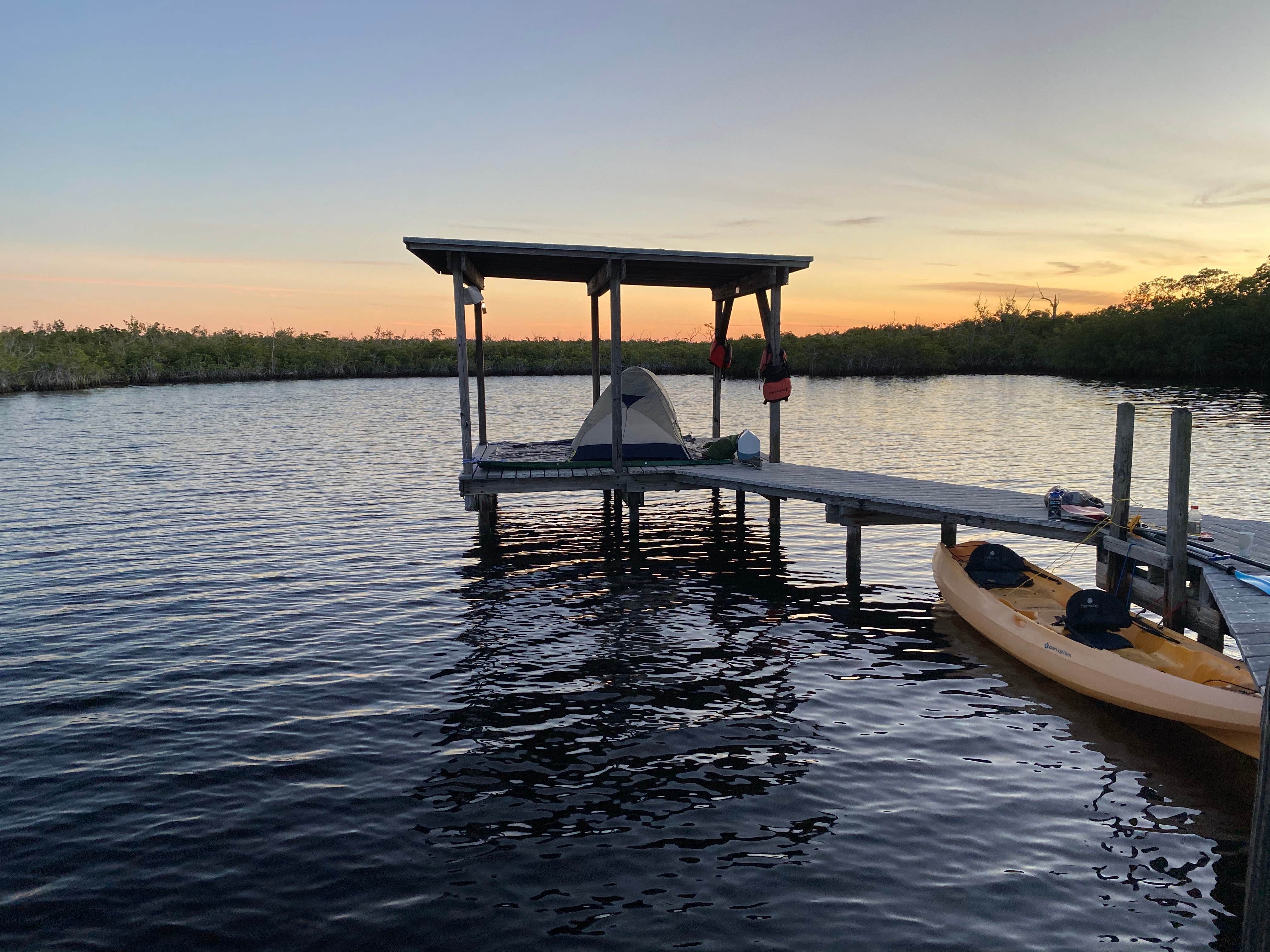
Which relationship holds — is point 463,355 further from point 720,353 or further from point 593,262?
point 720,353

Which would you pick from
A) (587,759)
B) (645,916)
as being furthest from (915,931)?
(587,759)

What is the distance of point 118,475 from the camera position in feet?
83.1

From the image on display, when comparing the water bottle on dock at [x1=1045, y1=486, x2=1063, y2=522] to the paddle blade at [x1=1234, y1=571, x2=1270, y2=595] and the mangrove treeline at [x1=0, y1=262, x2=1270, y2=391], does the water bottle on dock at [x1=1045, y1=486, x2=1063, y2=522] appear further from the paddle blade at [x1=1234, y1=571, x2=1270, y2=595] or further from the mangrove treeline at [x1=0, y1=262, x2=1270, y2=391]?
the mangrove treeline at [x1=0, y1=262, x2=1270, y2=391]

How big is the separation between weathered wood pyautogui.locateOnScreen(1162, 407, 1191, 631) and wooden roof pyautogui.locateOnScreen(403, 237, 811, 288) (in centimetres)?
751

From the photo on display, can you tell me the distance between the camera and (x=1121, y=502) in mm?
11016

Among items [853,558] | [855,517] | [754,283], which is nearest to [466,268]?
[754,283]

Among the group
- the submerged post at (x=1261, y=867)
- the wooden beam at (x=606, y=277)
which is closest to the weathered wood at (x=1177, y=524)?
the submerged post at (x=1261, y=867)

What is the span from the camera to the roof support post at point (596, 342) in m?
18.7

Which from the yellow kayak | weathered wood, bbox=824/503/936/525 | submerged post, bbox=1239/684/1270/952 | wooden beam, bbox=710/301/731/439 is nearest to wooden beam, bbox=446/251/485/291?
wooden beam, bbox=710/301/731/439

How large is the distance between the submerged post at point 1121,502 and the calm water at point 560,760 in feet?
6.99

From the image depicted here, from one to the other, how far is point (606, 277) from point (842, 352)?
82.7 metres

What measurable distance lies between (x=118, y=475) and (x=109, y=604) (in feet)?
49.7

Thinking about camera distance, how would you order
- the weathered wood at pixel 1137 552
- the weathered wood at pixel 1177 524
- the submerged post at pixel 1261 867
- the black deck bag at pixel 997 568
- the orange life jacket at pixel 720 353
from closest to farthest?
the submerged post at pixel 1261 867, the weathered wood at pixel 1177 524, the weathered wood at pixel 1137 552, the black deck bag at pixel 997 568, the orange life jacket at pixel 720 353

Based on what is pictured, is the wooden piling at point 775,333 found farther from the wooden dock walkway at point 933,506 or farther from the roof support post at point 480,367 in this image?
the roof support post at point 480,367
